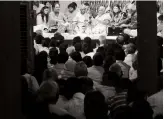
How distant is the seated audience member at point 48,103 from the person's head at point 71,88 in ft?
1.18

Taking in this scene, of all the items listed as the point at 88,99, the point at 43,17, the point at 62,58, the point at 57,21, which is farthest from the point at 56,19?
the point at 88,99

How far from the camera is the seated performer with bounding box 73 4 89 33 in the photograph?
1034 centimetres

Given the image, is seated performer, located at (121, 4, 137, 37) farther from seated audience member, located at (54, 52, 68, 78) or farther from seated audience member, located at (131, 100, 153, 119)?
seated audience member, located at (131, 100, 153, 119)

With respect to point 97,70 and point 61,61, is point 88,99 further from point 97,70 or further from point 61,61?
point 61,61

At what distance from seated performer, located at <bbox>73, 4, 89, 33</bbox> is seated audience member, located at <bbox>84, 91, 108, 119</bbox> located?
6.26 metres

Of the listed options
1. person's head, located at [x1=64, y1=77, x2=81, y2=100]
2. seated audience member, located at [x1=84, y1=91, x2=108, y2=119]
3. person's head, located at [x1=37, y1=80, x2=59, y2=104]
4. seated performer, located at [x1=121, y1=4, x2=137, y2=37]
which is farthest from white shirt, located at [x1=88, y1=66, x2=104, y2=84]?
seated performer, located at [x1=121, y1=4, x2=137, y2=37]

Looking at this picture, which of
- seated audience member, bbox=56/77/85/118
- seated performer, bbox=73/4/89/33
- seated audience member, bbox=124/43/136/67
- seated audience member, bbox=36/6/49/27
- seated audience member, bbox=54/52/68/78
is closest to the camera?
seated audience member, bbox=56/77/85/118

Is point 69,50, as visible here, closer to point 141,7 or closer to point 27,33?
point 27,33

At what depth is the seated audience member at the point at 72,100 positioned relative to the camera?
14.2 feet

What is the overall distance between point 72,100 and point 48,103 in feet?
1.53

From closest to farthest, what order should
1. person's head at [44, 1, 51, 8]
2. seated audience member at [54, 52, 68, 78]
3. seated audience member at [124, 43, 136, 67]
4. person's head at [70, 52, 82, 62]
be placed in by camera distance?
seated audience member at [54, 52, 68, 78], person's head at [70, 52, 82, 62], seated audience member at [124, 43, 136, 67], person's head at [44, 1, 51, 8]

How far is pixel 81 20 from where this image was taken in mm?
11008

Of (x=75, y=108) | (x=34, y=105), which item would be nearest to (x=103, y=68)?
(x=75, y=108)

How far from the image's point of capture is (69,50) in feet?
25.3
